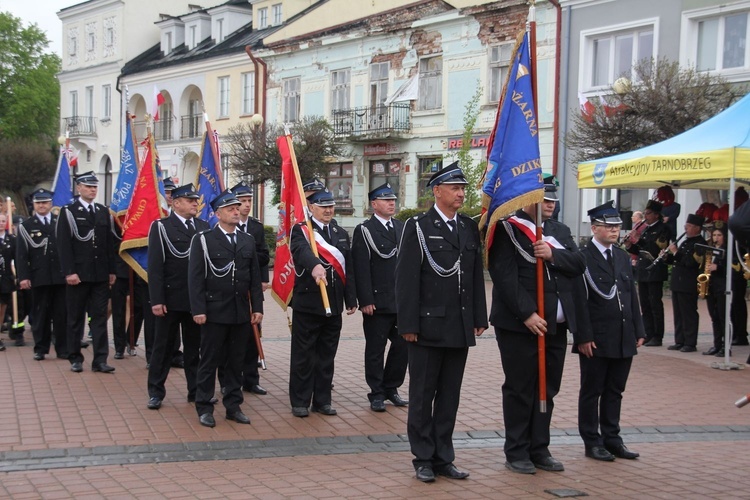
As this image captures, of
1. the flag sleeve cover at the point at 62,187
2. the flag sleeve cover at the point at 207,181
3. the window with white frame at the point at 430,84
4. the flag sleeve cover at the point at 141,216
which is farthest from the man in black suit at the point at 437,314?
the window with white frame at the point at 430,84

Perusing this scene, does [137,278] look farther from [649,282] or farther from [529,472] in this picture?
[649,282]

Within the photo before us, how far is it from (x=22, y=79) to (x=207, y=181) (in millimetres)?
52021

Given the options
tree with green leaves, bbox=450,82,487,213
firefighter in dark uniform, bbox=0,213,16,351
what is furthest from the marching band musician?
tree with green leaves, bbox=450,82,487,213

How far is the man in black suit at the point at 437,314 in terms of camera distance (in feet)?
21.2

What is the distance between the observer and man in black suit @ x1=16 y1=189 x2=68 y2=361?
11203 millimetres

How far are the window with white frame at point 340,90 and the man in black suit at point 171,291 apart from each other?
2646cm

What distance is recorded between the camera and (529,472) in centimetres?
655

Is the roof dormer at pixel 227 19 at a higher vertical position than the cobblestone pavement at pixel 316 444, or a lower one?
higher

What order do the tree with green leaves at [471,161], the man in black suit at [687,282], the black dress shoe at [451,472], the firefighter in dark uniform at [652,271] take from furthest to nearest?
the tree with green leaves at [471,161] < the firefighter in dark uniform at [652,271] < the man in black suit at [687,282] < the black dress shoe at [451,472]

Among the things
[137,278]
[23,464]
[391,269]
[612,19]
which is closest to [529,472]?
[391,269]

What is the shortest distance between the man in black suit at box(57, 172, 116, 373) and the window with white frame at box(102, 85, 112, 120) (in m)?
39.3

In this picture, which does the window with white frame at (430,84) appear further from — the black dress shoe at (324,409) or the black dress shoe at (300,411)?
the black dress shoe at (300,411)

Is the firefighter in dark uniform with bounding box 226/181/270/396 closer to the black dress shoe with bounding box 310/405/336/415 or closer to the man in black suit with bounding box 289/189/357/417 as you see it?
the man in black suit with bounding box 289/189/357/417

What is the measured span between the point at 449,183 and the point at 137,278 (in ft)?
20.0
